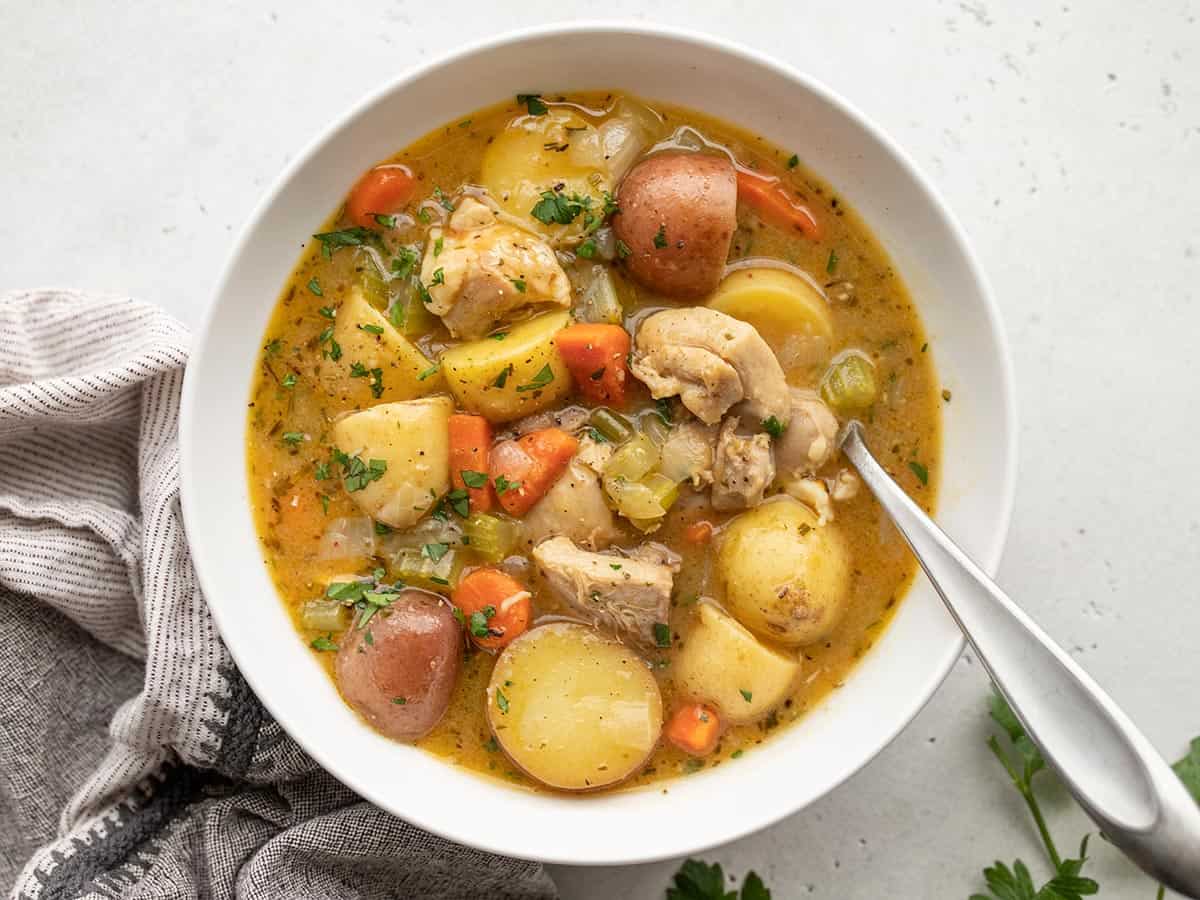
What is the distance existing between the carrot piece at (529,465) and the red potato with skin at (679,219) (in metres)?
0.49

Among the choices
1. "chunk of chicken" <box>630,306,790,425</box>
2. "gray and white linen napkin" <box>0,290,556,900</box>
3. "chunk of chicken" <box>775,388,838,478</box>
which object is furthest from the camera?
"gray and white linen napkin" <box>0,290,556,900</box>

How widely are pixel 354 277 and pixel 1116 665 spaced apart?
247 cm

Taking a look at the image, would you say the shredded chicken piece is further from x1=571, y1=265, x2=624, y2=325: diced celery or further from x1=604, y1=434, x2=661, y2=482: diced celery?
x1=571, y1=265, x2=624, y2=325: diced celery

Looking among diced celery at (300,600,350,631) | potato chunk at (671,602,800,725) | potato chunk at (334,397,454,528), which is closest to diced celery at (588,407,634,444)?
potato chunk at (334,397,454,528)

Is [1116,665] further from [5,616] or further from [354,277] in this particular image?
[5,616]

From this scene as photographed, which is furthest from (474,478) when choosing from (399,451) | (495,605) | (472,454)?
(495,605)

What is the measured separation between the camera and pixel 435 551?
9.50 ft

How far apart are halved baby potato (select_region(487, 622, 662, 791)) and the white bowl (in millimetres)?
156

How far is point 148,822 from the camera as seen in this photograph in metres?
3.24

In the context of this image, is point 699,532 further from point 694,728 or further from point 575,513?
point 694,728

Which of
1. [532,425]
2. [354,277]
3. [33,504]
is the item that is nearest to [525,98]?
[354,277]

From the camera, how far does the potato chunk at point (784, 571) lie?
2783mm

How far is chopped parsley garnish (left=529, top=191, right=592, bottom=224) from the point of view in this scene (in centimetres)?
281

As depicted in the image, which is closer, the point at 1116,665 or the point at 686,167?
the point at 686,167
